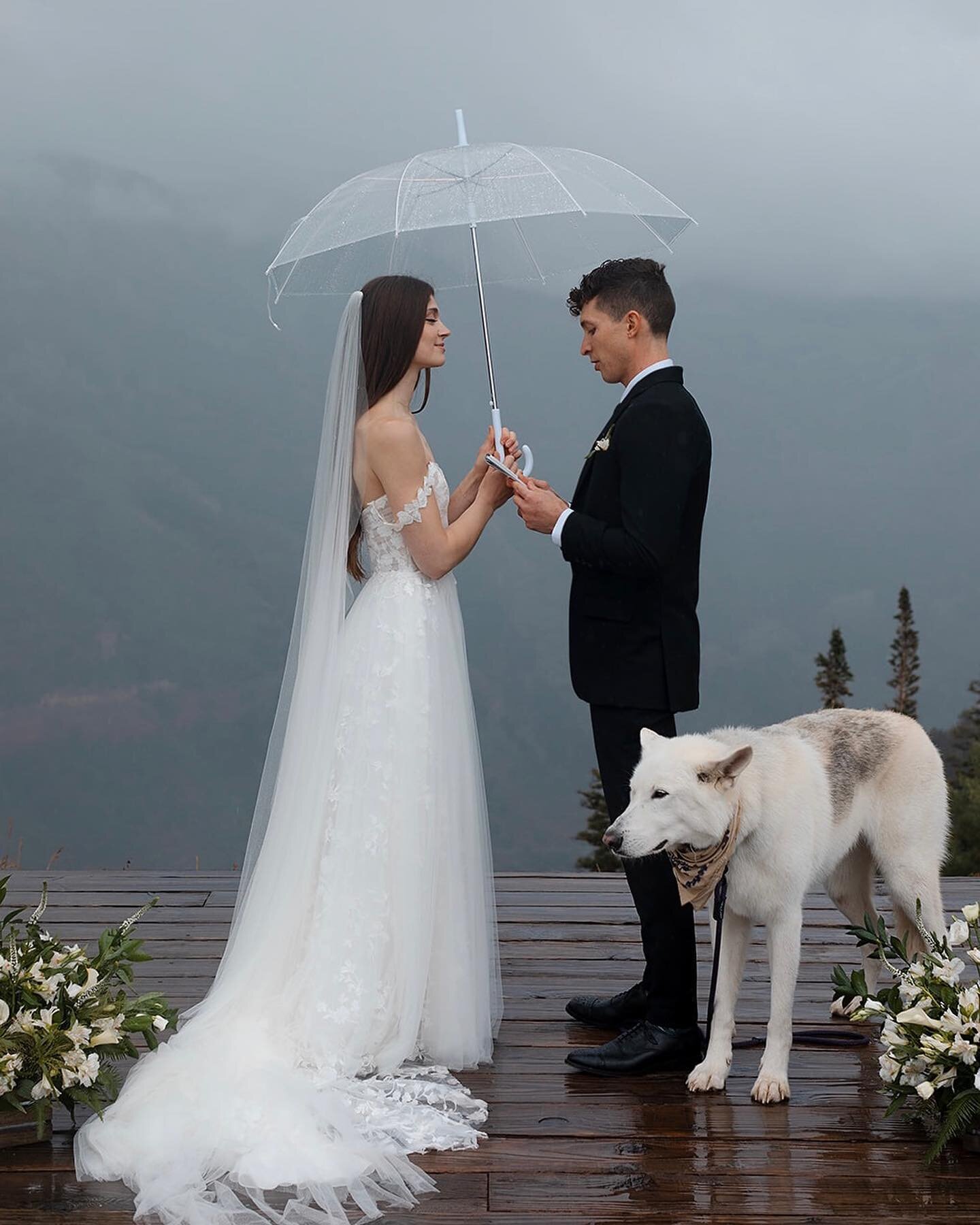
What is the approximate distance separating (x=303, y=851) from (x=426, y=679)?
24.6 inches

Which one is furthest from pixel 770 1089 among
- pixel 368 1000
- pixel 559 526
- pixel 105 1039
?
pixel 105 1039

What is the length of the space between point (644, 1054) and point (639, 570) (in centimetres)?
137

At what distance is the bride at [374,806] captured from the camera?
145 inches

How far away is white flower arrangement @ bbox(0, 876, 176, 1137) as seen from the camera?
323 centimetres

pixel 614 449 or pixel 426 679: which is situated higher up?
pixel 614 449

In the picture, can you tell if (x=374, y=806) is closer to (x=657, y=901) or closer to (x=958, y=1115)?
(x=657, y=901)

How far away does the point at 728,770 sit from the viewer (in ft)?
10.8

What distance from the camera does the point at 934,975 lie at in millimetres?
3324

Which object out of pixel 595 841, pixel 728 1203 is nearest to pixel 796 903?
pixel 728 1203

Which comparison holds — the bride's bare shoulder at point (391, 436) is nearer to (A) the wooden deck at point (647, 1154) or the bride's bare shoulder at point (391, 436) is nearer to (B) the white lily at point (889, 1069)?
(A) the wooden deck at point (647, 1154)

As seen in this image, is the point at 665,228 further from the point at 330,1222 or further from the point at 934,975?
the point at 330,1222

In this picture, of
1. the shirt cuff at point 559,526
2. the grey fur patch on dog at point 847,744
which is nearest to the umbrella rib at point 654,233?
Result: the shirt cuff at point 559,526

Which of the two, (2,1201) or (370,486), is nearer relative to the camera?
(2,1201)

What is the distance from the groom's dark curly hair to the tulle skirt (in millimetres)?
1008
